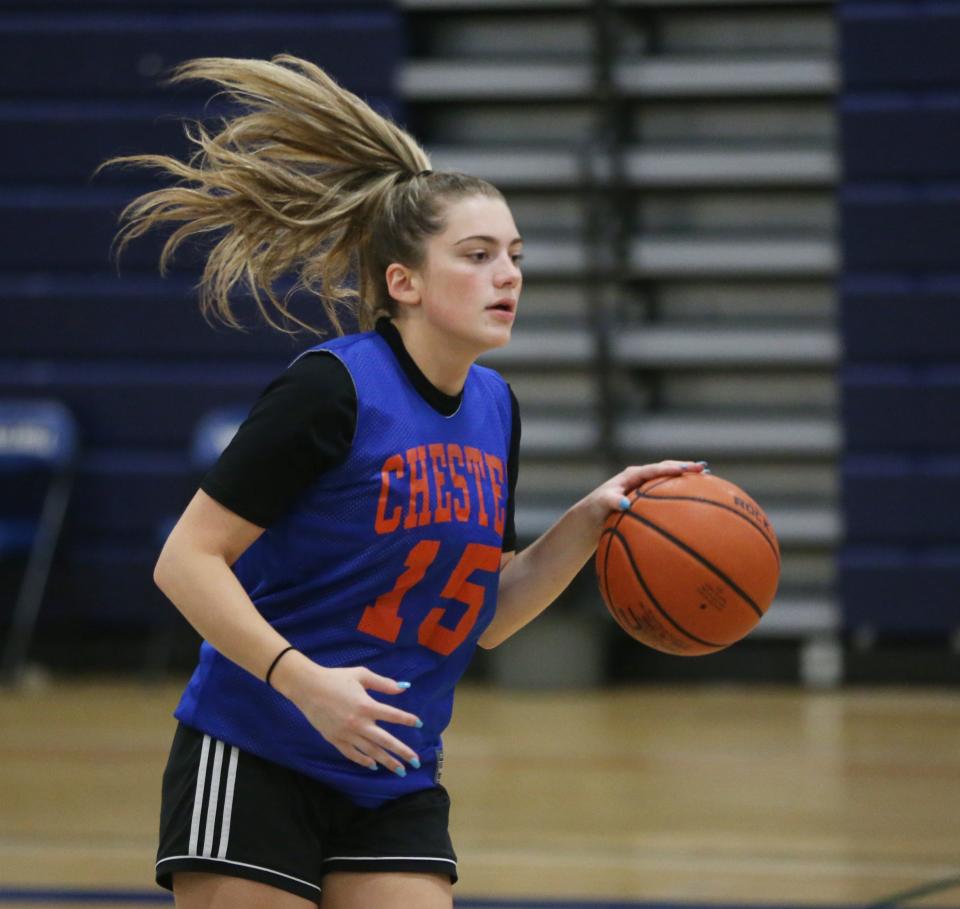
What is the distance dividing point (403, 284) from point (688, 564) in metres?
0.58

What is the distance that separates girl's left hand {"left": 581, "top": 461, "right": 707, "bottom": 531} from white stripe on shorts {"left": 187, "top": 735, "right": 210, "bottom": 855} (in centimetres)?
66

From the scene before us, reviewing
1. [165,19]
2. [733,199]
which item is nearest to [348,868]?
[733,199]

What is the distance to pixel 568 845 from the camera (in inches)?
173

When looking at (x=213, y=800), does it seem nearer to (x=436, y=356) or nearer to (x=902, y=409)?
(x=436, y=356)

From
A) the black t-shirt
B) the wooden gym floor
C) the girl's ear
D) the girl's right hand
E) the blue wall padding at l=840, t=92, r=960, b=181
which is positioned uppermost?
the blue wall padding at l=840, t=92, r=960, b=181

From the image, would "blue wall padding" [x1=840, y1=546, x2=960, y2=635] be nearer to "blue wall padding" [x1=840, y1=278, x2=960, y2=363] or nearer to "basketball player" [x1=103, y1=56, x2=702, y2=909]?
"blue wall padding" [x1=840, y1=278, x2=960, y2=363]

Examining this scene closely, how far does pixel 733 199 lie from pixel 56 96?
299 centimetres

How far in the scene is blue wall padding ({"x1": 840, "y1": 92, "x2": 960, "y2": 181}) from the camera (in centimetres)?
679

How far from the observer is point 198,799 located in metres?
2.25

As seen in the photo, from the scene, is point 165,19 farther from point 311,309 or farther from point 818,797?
point 818,797

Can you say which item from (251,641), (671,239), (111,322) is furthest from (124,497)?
(251,641)

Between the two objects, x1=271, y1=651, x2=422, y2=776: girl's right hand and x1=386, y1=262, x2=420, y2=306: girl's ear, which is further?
x1=386, y1=262, x2=420, y2=306: girl's ear

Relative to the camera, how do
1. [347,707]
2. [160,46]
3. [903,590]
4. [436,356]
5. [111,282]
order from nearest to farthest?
[347,707] < [436,356] < [903,590] < [160,46] < [111,282]

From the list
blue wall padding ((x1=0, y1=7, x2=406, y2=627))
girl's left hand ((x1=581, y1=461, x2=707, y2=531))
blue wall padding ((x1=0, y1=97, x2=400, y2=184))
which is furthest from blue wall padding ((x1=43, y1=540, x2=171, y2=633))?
girl's left hand ((x1=581, y1=461, x2=707, y2=531))
